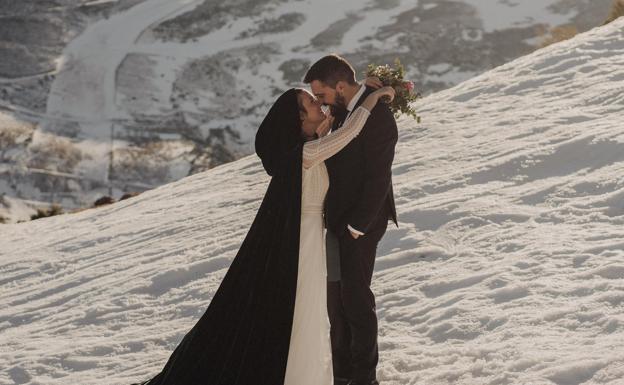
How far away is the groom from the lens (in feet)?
15.6

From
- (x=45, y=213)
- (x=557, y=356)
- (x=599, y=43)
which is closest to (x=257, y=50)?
(x=45, y=213)

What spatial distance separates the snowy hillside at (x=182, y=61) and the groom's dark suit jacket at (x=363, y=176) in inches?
1044

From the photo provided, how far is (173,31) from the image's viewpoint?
44.6 metres

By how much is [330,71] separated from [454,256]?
2863 mm

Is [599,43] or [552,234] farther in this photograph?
[599,43]

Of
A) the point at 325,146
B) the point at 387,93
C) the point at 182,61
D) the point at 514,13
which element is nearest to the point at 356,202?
the point at 325,146

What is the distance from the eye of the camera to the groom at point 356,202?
4.74m

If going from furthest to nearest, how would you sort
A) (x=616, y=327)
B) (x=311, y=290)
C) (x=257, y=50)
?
1. (x=257, y=50)
2. (x=616, y=327)
3. (x=311, y=290)

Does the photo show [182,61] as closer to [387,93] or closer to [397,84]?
[397,84]

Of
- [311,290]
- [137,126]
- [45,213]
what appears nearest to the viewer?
[311,290]

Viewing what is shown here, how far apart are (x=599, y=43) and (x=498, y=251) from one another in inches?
277

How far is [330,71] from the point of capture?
4781mm

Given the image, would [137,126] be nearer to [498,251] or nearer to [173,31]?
[173,31]

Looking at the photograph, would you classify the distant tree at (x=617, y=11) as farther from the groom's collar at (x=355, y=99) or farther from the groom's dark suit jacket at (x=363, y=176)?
the groom's dark suit jacket at (x=363, y=176)
